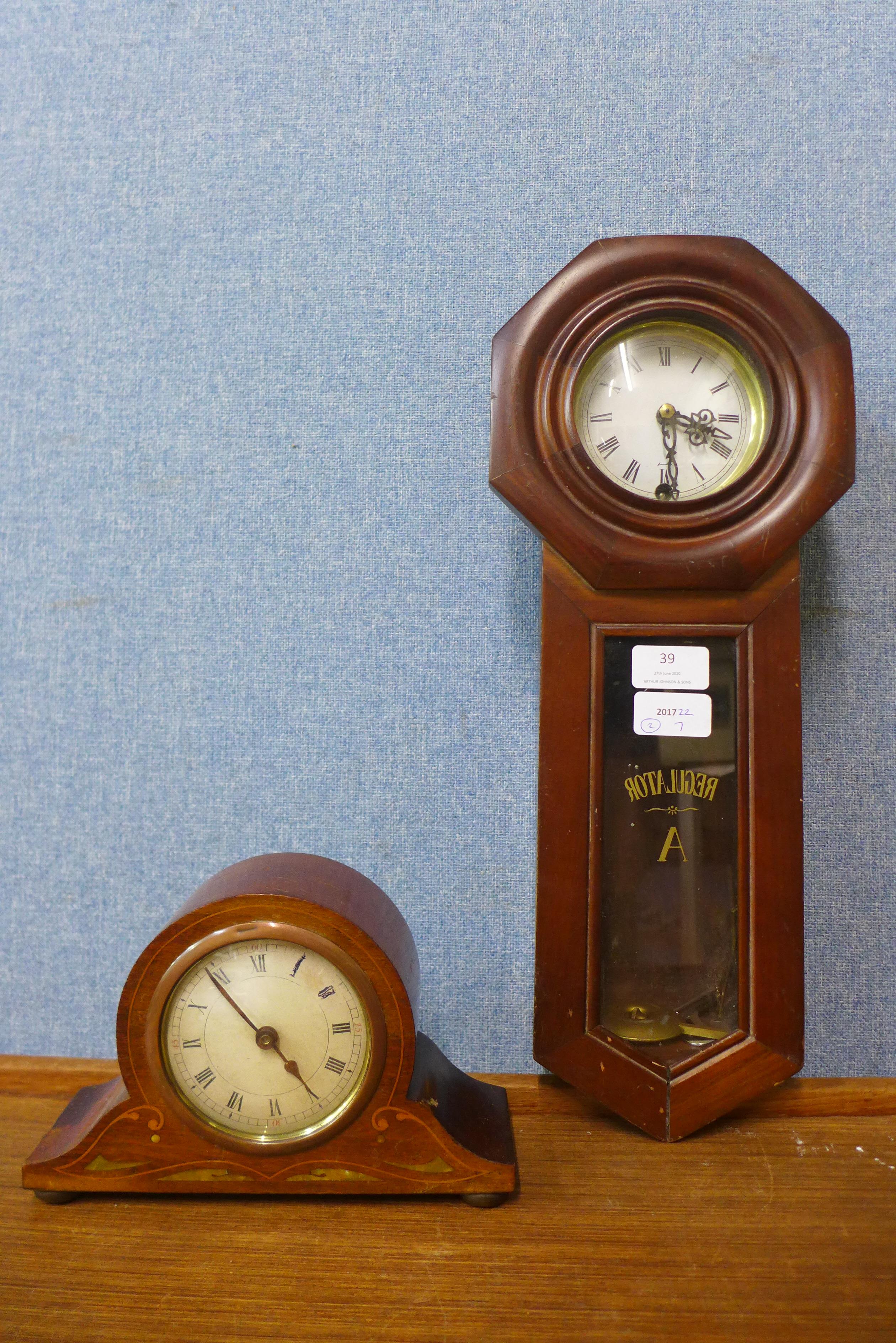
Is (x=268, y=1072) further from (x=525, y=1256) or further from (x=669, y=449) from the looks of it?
(x=669, y=449)

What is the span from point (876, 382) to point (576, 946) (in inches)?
30.0

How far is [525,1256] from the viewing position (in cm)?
81

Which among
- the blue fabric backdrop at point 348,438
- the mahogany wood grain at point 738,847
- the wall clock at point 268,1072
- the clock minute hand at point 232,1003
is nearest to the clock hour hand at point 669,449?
the mahogany wood grain at point 738,847

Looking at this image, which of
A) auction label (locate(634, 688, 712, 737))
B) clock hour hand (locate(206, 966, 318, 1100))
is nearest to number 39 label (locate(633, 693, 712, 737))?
auction label (locate(634, 688, 712, 737))

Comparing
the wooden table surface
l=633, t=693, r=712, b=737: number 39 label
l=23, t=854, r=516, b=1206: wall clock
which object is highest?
l=633, t=693, r=712, b=737: number 39 label

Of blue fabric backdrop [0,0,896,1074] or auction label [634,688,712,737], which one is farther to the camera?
blue fabric backdrop [0,0,896,1074]

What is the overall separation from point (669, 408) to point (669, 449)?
4 cm

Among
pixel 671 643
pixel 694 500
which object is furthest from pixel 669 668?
pixel 694 500

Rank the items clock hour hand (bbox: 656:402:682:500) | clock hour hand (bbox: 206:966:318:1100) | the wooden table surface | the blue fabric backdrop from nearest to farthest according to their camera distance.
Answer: the wooden table surface, clock hour hand (bbox: 206:966:318:1100), clock hour hand (bbox: 656:402:682:500), the blue fabric backdrop

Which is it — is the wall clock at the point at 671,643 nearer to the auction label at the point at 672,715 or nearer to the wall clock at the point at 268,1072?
the auction label at the point at 672,715

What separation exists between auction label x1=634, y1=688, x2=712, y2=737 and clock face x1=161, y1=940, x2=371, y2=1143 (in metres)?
0.40

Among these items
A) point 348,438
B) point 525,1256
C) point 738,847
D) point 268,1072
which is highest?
point 348,438

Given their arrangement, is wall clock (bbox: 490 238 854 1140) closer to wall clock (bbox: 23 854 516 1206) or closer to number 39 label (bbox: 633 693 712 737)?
number 39 label (bbox: 633 693 712 737)

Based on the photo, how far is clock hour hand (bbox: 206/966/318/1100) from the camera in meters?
0.87
